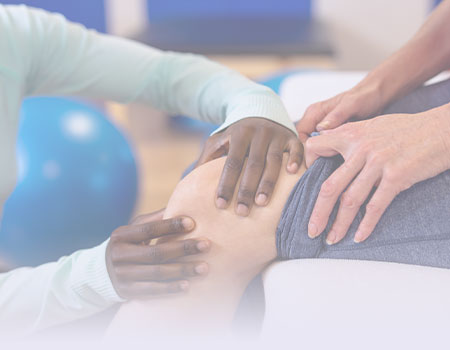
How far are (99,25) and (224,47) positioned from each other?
A: 3.27ft

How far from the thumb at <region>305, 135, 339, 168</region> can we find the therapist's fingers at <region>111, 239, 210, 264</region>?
0.62 feet

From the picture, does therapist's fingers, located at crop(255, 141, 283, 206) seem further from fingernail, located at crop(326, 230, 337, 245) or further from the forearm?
the forearm

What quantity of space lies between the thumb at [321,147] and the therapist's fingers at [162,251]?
19 centimetres

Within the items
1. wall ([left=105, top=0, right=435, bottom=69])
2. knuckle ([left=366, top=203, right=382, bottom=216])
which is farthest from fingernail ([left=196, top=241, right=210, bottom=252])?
wall ([left=105, top=0, right=435, bottom=69])

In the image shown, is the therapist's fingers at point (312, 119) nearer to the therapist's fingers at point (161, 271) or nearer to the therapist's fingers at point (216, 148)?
the therapist's fingers at point (216, 148)

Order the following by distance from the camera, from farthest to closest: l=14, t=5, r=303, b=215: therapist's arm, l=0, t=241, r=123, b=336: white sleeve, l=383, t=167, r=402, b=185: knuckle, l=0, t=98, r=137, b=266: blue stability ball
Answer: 1. l=0, t=98, r=137, b=266: blue stability ball
2. l=14, t=5, r=303, b=215: therapist's arm
3. l=0, t=241, r=123, b=336: white sleeve
4. l=383, t=167, r=402, b=185: knuckle

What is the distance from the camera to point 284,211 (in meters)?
0.71

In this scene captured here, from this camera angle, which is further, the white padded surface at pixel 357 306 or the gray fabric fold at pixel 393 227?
the gray fabric fold at pixel 393 227

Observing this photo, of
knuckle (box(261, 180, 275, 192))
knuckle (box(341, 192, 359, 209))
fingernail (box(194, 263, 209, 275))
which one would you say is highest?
knuckle (box(341, 192, 359, 209))

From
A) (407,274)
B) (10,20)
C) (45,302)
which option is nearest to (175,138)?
(10,20)

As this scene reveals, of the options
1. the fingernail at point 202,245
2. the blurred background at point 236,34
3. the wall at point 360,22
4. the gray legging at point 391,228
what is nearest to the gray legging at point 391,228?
the gray legging at point 391,228

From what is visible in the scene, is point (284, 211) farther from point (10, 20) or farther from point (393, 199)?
point (10, 20)

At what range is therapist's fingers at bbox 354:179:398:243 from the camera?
647 mm

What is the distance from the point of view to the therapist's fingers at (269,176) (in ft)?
2.29
